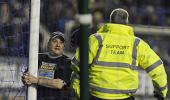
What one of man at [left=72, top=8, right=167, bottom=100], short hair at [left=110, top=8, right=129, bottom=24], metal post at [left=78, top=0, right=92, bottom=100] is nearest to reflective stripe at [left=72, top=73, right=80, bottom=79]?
man at [left=72, top=8, right=167, bottom=100]

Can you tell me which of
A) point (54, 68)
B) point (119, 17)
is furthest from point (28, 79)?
point (119, 17)

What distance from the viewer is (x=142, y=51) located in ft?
19.7

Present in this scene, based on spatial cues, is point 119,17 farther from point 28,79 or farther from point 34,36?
point 28,79

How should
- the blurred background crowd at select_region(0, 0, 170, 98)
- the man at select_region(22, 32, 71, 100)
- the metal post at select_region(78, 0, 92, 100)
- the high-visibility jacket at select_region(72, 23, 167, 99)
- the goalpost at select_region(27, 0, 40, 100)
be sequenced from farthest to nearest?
the blurred background crowd at select_region(0, 0, 170, 98), the man at select_region(22, 32, 71, 100), the goalpost at select_region(27, 0, 40, 100), the high-visibility jacket at select_region(72, 23, 167, 99), the metal post at select_region(78, 0, 92, 100)

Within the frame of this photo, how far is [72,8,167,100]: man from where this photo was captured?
5.99 metres

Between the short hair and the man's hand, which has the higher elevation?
the short hair

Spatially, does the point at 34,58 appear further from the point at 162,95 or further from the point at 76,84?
the point at 162,95

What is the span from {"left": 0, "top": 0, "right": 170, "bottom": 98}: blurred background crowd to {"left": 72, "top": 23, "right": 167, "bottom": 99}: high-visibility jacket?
2.91 feet

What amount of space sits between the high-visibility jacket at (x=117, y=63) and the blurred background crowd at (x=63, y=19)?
89 centimetres

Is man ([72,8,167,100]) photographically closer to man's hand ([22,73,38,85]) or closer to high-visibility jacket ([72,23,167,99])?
high-visibility jacket ([72,23,167,99])

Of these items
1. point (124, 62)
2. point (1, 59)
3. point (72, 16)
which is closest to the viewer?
point (124, 62)

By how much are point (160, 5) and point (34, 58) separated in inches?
307

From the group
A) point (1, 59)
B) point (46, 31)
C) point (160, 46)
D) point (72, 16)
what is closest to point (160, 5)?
point (160, 46)

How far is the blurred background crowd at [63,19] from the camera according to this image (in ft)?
22.2
